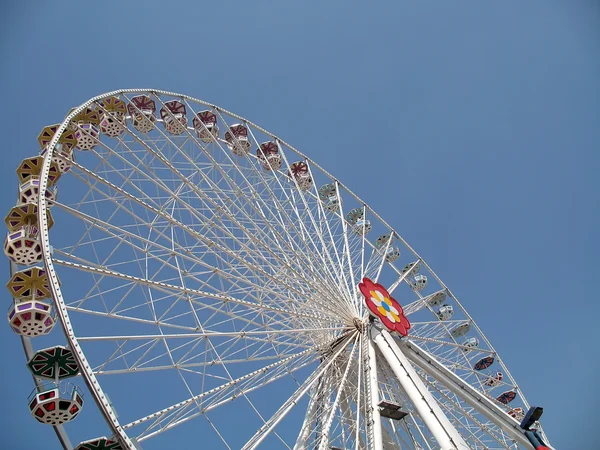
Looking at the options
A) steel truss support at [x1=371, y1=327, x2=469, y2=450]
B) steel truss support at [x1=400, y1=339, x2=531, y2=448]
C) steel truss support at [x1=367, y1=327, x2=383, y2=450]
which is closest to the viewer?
steel truss support at [x1=371, y1=327, x2=469, y2=450]

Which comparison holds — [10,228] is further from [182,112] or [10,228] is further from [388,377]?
[388,377]

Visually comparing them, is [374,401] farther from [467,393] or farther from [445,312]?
[445,312]

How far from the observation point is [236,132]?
734 inches

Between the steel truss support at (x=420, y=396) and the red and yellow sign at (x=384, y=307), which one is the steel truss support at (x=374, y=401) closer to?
the steel truss support at (x=420, y=396)

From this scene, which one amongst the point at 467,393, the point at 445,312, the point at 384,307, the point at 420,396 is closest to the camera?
the point at 420,396

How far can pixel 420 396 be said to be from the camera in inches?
446

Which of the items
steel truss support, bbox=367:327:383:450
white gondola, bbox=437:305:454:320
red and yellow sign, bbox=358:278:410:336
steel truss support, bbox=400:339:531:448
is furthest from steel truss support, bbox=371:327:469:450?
white gondola, bbox=437:305:454:320

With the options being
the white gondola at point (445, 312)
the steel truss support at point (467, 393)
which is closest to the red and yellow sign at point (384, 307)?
the steel truss support at point (467, 393)

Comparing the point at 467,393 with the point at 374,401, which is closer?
the point at 374,401

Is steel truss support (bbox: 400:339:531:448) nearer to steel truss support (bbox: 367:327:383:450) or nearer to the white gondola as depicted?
steel truss support (bbox: 367:327:383:450)

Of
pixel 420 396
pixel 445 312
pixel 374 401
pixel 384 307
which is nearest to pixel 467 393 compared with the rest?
pixel 420 396

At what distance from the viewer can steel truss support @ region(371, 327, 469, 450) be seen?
1016 cm

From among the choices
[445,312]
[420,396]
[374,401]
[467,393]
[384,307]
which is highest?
[384,307]

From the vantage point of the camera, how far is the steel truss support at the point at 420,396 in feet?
33.3
